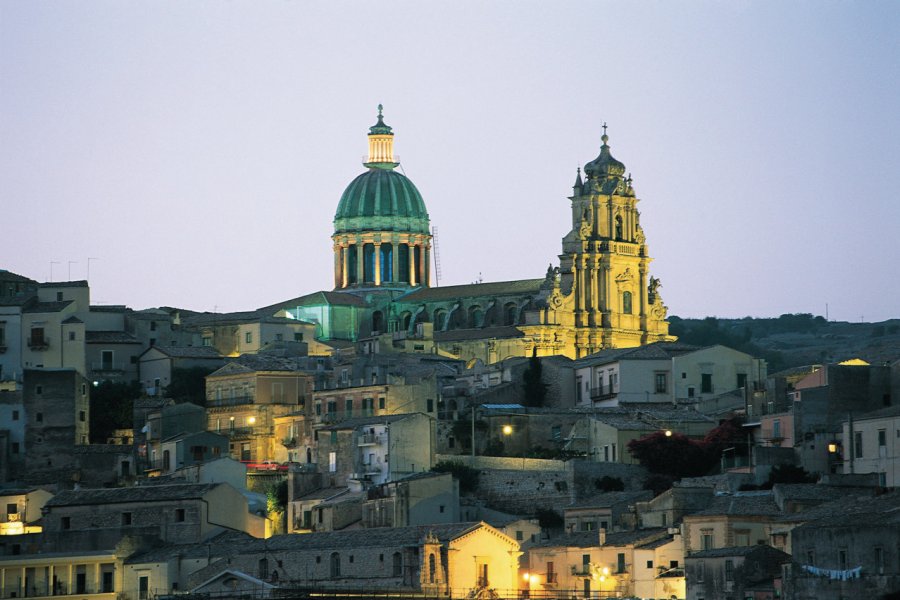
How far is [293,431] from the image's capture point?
355 feet

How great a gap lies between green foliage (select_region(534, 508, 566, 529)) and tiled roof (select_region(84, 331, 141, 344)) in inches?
1189

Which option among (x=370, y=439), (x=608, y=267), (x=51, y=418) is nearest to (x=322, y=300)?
(x=608, y=267)

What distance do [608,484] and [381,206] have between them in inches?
2489

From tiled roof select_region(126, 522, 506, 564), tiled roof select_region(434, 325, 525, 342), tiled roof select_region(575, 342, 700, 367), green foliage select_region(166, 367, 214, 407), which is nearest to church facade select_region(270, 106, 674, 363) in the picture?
tiled roof select_region(434, 325, 525, 342)

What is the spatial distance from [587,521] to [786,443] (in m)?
8.43

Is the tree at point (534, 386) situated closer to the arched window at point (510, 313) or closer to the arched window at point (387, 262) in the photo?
the arched window at point (510, 313)

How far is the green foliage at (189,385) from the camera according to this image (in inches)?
4555

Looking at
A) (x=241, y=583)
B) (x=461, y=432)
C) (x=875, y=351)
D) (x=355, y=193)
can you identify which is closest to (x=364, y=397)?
(x=461, y=432)

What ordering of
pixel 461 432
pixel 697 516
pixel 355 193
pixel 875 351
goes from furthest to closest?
1. pixel 355 193
2. pixel 875 351
3. pixel 461 432
4. pixel 697 516

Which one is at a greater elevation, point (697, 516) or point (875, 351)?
point (875, 351)

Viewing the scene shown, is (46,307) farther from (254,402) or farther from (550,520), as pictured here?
(550,520)

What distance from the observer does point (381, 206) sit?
15775cm

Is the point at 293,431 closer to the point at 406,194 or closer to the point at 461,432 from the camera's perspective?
the point at 461,432

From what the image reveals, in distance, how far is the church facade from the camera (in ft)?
437
